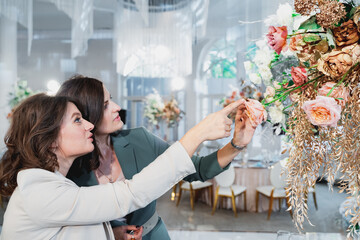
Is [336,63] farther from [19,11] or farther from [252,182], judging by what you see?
[19,11]

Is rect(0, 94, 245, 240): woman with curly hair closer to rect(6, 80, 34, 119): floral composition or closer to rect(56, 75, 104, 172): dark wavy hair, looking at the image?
rect(56, 75, 104, 172): dark wavy hair

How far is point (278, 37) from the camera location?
877 mm

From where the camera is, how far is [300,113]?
0.84 metres

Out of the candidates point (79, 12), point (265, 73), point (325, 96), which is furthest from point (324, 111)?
point (79, 12)

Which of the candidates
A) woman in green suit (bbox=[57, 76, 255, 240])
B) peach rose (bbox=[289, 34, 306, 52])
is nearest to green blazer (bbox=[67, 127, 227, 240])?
woman in green suit (bbox=[57, 76, 255, 240])

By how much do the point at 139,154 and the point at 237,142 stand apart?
0.55 meters

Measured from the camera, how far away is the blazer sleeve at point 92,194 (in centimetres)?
89

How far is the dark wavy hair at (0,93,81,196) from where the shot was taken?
1022mm

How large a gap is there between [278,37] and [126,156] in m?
0.93

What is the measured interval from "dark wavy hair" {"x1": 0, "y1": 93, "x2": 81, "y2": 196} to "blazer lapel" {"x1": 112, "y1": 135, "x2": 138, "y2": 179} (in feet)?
1.47

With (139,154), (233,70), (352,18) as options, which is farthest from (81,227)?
(233,70)

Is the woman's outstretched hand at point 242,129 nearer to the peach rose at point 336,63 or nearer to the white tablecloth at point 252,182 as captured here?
the peach rose at point 336,63

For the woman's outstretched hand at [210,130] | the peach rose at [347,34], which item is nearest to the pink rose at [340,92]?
the peach rose at [347,34]

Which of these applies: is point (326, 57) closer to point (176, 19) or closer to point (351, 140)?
point (351, 140)
